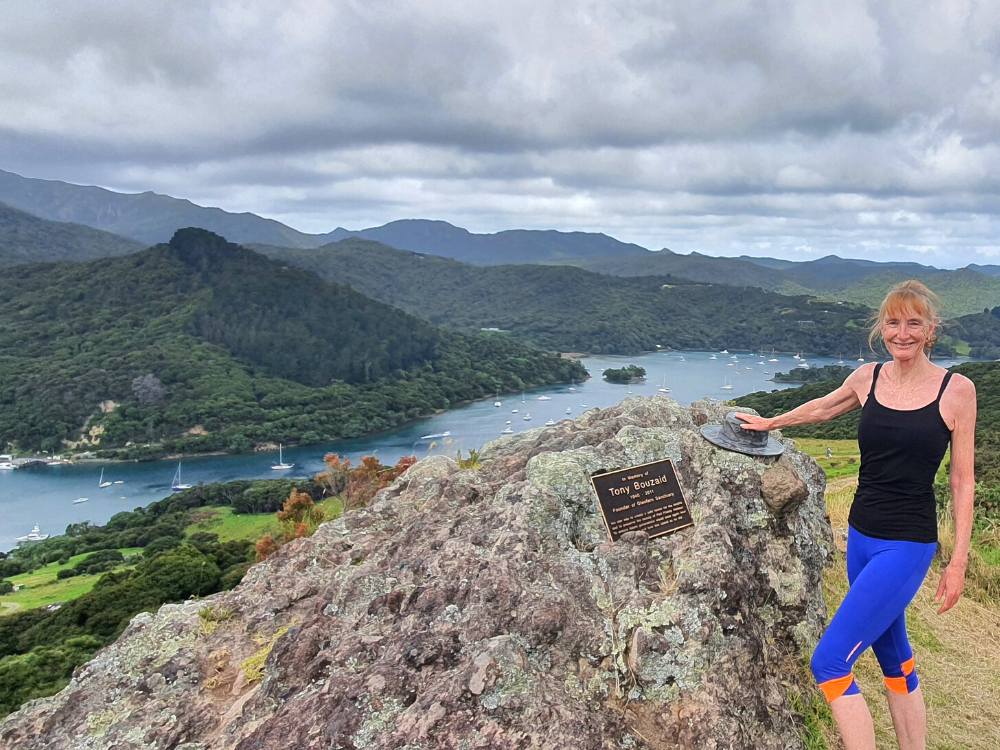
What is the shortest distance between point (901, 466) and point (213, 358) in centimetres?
14722

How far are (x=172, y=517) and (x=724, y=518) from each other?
66863 mm

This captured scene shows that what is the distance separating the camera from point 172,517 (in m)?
62.4

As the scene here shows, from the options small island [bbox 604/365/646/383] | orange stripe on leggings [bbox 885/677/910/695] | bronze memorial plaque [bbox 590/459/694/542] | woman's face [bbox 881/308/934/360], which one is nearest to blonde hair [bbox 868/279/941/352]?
woman's face [bbox 881/308/934/360]

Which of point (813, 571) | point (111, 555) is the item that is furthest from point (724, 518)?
point (111, 555)

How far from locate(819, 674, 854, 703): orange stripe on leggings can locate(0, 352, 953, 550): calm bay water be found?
155 feet

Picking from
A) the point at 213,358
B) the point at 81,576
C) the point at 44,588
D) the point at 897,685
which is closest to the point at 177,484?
the point at 81,576

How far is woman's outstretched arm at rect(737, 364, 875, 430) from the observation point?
3.98 meters

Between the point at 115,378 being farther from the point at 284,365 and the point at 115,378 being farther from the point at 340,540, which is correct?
the point at 340,540

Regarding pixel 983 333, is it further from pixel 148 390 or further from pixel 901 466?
pixel 901 466

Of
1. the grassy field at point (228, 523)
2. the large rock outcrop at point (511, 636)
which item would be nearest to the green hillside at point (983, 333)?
the grassy field at point (228, 523)

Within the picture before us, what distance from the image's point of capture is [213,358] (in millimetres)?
137250

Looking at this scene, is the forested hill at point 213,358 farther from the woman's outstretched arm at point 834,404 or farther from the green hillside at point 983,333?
the woman's outstretched arm at point 834,404

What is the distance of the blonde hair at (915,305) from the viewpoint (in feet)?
11.8

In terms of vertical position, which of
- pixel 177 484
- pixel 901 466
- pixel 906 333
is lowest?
pixel 177 484
